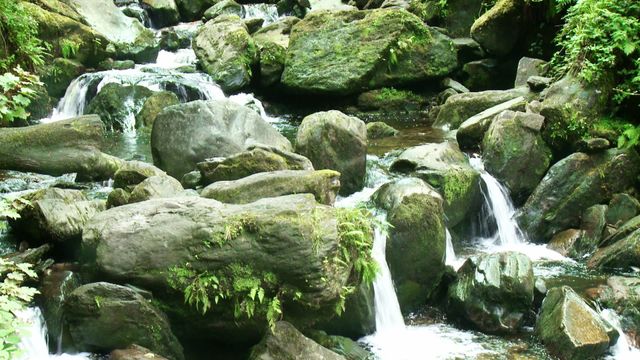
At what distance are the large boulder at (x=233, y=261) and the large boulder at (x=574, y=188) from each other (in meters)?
5.28

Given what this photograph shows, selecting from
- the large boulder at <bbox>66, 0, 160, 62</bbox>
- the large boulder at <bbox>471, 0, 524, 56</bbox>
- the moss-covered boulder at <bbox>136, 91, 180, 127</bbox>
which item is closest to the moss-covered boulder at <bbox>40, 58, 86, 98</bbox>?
the large boulder at <bbox>66, 0, 160, 62</bbox>

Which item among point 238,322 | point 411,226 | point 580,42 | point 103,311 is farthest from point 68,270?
point 580,42

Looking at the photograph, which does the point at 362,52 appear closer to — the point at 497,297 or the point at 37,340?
the point at 497,297

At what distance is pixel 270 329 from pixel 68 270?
2223mm

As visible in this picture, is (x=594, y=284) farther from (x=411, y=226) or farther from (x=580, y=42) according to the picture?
(x=580, y=42)

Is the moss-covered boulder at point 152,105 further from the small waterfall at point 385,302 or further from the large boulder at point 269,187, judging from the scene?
the small waterfall at point 385,302

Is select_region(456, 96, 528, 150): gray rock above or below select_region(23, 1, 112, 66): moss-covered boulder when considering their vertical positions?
below

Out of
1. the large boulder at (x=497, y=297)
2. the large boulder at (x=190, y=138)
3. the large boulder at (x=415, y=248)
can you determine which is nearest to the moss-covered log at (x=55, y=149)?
the large boulder at (x=190, y=138)

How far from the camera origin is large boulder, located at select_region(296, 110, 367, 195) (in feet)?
30.5

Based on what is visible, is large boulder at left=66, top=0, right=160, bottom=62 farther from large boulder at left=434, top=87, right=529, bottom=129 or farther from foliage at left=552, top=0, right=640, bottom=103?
foliage at left=552, top=0, right=640, bottom=103

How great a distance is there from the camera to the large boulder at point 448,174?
9.50m

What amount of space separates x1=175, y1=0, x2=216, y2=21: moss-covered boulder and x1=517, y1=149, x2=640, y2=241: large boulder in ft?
52.5

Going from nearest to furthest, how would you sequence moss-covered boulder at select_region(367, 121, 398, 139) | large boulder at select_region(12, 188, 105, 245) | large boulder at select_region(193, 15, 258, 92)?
large boulder at select_region(12, 188, 105, 245)
moss-covered boulder at select_region(367, 121, 398, 139)
large boulder at select_region(193, 15, 258, 92)

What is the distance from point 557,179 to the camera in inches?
397
